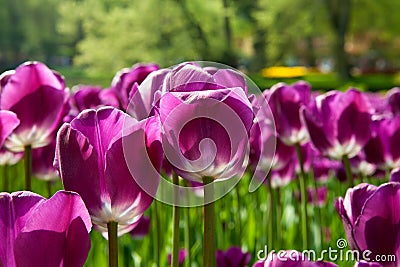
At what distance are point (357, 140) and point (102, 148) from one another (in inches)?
25.4

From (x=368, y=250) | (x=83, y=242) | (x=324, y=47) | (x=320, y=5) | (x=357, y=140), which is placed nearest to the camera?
(x=83, y=242)

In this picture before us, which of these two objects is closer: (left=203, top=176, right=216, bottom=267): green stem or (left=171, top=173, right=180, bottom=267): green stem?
(left=203, top=176, right=216, bottom=267): green stem

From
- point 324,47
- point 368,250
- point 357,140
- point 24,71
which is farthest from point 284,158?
point 324,47

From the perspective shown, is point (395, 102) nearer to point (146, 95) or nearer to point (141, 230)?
point (141, 230)

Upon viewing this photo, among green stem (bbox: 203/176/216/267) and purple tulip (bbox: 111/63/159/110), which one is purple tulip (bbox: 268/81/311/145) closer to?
purple tulip (bbox: 111/63/159/110)

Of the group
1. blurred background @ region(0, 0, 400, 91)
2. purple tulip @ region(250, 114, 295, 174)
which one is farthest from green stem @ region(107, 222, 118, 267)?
blurred background @ region(0, 0, 400, 91)

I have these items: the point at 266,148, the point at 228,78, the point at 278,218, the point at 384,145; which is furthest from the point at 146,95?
the point at 278,218

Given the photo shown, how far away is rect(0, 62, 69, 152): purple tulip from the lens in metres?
0.99

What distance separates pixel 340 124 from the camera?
116 cm

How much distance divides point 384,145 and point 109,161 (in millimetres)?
789

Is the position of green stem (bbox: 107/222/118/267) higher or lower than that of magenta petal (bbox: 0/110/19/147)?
lower

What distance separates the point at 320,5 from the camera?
2367 cm

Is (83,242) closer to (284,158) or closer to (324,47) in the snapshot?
(284,158)

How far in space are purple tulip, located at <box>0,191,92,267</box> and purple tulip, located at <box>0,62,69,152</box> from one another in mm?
496
